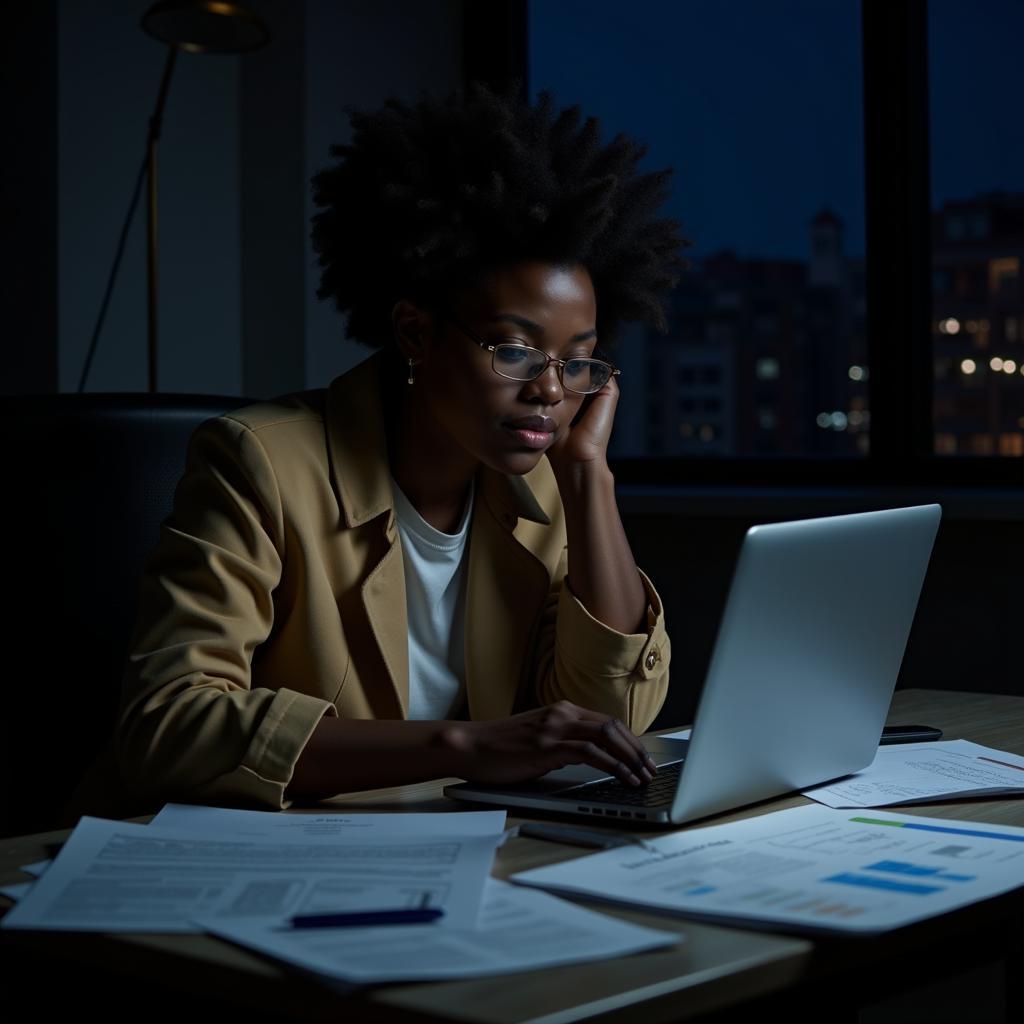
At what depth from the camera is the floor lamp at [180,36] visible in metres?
2.56

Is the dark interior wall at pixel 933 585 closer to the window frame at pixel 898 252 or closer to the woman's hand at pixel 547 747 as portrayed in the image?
the window frame at pixel 898 252

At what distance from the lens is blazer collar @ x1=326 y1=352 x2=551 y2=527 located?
1.43 metres

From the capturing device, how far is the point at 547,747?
1.09 m

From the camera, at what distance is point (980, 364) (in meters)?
2.62

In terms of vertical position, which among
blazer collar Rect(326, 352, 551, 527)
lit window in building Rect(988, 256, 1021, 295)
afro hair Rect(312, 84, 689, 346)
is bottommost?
blazer collar Rect(326, 352, 551, 527)

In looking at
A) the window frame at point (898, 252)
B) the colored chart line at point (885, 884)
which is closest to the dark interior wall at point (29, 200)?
the window frame at point (898, 252)

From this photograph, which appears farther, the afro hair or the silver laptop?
the afro hair

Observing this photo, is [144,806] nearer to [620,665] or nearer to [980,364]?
[620,665]

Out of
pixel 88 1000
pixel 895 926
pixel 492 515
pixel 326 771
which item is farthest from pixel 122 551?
pixel 895 926

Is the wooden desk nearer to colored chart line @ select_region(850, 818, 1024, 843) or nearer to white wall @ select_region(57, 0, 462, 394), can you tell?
colored chart line @ select_region(850, 818, 1024, 843)

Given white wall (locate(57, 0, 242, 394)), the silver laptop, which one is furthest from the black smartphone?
white wall (locate(57, 0, 242, 394))

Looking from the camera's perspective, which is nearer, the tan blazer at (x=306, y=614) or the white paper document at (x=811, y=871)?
the white paper document at (x=811, y=871)

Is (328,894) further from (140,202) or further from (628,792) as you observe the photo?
(140,202)

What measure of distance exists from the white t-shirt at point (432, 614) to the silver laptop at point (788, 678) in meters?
0.38
